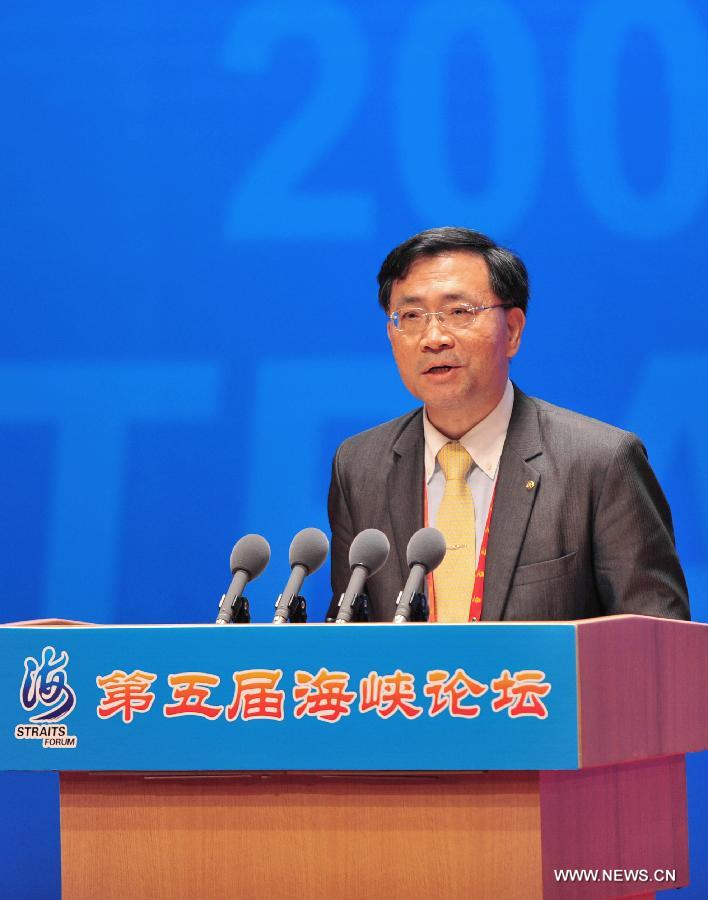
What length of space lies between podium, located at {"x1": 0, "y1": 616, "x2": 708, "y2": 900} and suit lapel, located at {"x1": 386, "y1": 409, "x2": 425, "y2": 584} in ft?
2.76

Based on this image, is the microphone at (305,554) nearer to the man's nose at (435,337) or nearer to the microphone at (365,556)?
the microphone at (365,556)

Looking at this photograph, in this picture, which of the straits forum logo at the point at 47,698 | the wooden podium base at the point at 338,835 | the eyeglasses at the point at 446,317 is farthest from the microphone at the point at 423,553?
the eyeglasses at the point at 446,317

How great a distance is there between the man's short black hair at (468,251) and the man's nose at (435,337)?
0.14 m

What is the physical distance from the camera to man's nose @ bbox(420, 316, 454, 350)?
2.78 m

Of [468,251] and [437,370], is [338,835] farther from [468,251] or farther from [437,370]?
[468,251]

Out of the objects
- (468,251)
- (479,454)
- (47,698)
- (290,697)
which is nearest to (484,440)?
(479,454)

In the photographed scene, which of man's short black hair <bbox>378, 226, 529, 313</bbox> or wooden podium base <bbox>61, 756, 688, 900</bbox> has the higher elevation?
man's short black hair <bbox>378, 226, 529, 313</bbox>

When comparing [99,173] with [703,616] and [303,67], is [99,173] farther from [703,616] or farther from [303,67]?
[703,616]

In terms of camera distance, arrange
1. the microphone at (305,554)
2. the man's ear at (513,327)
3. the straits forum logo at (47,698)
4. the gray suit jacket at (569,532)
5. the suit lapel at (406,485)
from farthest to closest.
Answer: the man's ear at (513,327)
the suit lapel at (406,485)
the gray suit jacket at (569,532)
the microphone at (305,554)
the straits forum logo at (47,698)

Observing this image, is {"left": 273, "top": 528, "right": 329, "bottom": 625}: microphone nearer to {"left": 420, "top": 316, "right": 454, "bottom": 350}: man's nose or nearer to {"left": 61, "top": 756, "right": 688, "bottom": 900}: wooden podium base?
{"left": 61, "top": 756, "right": 688, "bottom": 900}: wooden podium base

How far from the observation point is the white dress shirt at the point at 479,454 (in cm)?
276

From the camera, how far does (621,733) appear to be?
185 centimetres

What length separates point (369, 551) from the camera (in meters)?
2.05

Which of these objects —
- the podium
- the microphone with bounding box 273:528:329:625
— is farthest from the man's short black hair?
→ the podium
